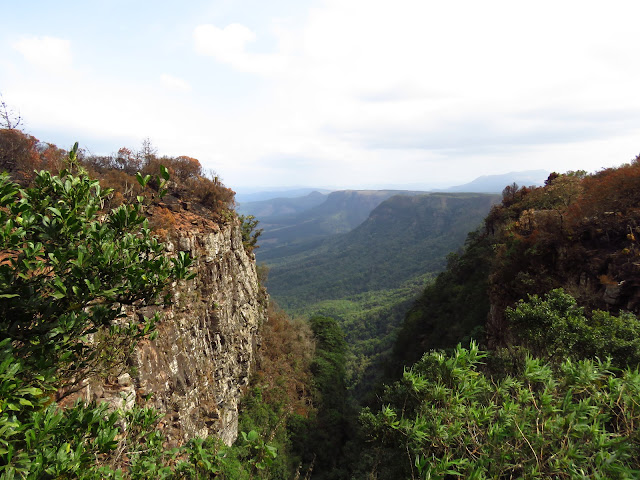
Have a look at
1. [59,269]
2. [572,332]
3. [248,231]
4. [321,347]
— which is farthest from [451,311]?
[59,269]

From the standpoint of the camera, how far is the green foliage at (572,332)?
25.7 feet

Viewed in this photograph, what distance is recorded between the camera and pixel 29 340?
10.7 feet

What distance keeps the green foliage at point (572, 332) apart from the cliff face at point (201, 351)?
11896mm

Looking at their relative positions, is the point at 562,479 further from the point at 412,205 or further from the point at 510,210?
the point at 412,205

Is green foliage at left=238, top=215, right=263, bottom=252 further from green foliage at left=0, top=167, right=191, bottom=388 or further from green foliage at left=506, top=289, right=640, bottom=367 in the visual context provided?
green foliage at left=0, top=167, right=191, bottom=388

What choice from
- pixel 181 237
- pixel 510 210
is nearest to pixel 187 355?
pixel 181 237

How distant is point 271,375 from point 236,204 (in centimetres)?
1571

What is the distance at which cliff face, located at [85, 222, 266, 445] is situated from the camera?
12.4 meters

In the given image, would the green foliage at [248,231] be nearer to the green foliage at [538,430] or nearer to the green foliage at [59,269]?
the green foliage at [538,430]

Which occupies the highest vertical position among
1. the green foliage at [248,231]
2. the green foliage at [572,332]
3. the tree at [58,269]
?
the tree at [58,269]

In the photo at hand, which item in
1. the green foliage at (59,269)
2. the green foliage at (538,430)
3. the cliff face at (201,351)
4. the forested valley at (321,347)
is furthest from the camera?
the cliff face at (201,351)

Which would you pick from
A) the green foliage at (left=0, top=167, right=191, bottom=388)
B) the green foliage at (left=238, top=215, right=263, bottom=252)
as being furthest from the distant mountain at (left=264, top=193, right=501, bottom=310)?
the green foliage at (left=0, top=167, right=191, bottom=388)

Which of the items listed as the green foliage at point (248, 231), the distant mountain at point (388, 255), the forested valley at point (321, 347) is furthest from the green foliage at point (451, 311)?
the distant mountain at point (388, 255)

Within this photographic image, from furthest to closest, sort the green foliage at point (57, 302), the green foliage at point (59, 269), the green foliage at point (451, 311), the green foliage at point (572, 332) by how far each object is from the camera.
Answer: the green foliage at point (451, 311) < the green foliage at point (572, 332) < the green foliage at point (59, 269) < the green foliage at point (57, 302)
